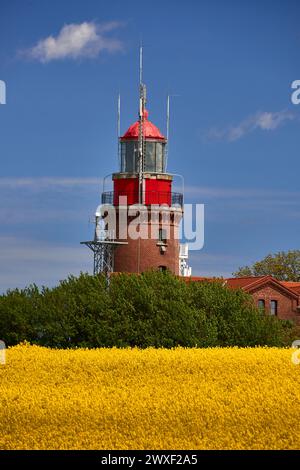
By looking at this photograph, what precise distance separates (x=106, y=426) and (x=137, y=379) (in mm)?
5586

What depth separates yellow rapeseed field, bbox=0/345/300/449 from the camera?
1153 inches

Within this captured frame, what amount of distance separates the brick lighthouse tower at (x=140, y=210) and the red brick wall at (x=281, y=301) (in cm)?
1488

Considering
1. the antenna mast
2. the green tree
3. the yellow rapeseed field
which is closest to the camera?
the yellow rapeseed field

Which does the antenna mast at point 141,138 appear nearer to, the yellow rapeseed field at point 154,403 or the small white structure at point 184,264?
the small white structure at point 184,264

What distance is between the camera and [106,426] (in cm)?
2991

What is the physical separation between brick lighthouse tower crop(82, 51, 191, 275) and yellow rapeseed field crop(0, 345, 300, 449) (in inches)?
1460

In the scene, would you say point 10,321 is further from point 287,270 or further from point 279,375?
point 287,270

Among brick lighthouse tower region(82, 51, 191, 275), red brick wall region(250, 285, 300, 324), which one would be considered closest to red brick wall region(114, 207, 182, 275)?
brick lighthouse tower region(82, 51, 191, 275)

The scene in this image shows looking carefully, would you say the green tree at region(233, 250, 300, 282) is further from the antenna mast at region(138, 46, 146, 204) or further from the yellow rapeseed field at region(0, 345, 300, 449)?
the yellow rapeseed field at region(0, 345, 300, 449)

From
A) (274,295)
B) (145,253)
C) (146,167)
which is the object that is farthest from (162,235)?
(274,295)

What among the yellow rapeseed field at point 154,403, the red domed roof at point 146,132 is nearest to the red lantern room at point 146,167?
the red domed roof at point 146,132

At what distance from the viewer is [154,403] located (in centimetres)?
3094

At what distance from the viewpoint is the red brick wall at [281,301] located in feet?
291

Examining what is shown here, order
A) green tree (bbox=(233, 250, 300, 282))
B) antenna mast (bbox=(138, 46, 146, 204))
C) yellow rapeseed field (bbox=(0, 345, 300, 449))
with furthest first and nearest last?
green tree (bbox=(233, 250, 300, 282))
antenna mast (bbox=(138, 46, 146, 204))
yellow rapeseed field (bbox=(0, 345, 300, 449))
